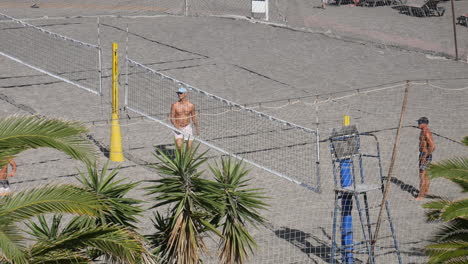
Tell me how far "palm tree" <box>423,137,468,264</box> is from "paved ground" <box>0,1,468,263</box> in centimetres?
128

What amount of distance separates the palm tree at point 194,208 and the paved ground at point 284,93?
8.34ft

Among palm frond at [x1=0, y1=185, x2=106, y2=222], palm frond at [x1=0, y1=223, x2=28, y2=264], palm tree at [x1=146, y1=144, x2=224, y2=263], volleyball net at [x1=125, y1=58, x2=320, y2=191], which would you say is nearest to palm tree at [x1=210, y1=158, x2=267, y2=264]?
palm tree at [x1=146, y1=144, x2=224, y2=263]

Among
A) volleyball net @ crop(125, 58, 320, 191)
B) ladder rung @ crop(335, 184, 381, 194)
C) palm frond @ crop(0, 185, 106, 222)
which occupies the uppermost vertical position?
palm frond @ crop(0, 185, 106, 222)

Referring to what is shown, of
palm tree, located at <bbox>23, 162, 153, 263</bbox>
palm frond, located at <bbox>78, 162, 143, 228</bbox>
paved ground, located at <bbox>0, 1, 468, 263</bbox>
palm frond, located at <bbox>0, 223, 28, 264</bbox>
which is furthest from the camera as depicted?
paved ground, located at <bbox>0, 1, 468, 263</bbox>

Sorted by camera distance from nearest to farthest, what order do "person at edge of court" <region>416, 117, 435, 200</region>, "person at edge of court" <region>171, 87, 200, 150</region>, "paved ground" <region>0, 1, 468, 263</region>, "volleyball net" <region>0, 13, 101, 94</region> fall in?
"paved ground" <region>0, 1, 468, 263</region> → "person at edge of court" <region>416, 117, 435, 200</region> → "person at edge of court" <region>171, 87, 200, 150</region> → "volleyball net" <region>0, 13, 101, 94</region>

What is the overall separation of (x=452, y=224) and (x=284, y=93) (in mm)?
9989

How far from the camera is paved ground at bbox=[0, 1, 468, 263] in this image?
13566 mm

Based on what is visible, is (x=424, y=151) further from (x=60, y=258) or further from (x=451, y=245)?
(x=60, y=258)

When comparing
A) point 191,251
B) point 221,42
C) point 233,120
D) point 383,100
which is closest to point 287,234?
point 191,251

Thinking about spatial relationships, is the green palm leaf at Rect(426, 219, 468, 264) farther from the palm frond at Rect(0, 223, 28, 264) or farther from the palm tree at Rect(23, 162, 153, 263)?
the palm frond at Rect(0, 223, 28, 264)

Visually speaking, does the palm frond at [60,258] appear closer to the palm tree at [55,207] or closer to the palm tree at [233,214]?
the palm tree at [55,207]

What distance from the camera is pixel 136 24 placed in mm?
25250

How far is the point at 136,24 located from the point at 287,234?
44.7 ft

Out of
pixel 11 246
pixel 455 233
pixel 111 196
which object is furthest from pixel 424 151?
pixel 11 246
